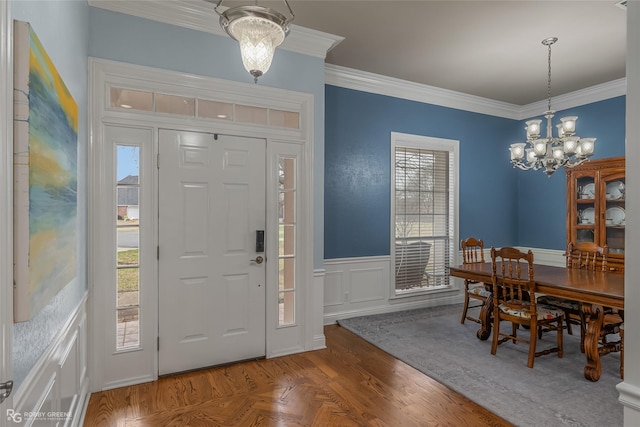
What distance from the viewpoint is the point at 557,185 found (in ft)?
17.5

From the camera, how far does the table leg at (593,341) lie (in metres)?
2.83

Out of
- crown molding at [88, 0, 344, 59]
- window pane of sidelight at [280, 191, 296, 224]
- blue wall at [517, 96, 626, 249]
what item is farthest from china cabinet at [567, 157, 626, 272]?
crown molding at [88, 0, 344, 59]

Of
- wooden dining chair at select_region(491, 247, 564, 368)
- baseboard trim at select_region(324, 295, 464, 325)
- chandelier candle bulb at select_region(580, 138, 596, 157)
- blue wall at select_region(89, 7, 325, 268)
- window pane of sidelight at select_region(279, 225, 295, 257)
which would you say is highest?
blue wall at select_region(89, 7, 325, 268)

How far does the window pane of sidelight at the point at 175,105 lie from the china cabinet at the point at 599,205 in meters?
4.81

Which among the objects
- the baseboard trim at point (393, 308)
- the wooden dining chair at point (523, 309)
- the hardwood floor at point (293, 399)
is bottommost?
the hardwood floor at point (293, 399)

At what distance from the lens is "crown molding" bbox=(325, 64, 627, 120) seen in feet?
14.5

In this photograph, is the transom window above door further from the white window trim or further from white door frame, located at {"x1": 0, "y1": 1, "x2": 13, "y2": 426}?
white door frame, located at {"x1": 0, "y1": 1, "x2": 13, "y2": 426}

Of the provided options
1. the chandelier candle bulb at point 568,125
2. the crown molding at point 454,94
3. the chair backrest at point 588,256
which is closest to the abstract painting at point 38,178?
the crown molding at point 454,94

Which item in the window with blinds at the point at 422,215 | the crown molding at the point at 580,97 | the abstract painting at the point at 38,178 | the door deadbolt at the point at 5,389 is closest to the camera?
the door deadbolt at the point at 5,389

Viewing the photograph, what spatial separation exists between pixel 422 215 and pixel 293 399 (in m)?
3.25

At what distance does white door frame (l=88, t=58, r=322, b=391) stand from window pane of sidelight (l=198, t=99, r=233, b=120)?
43 mm

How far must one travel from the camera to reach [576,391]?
2.67 metres

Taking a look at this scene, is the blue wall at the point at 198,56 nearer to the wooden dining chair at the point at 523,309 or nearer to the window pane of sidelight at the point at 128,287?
the window pane of sidelight at the point at 128,287

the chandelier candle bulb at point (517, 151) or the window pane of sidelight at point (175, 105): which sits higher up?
the window pane of sidelight at point (175, 105)
